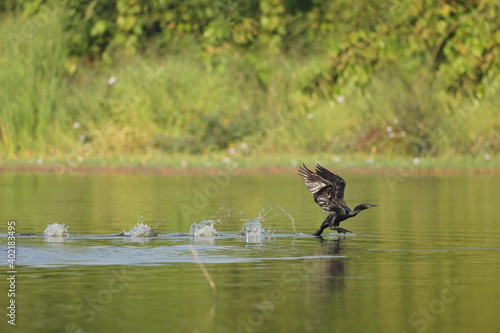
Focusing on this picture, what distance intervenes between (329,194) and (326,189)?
61mm

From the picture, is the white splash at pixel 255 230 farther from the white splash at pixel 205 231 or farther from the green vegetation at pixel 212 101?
the green vegetation at pixel 212 101

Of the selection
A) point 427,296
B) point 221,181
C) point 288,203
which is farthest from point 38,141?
point 427,296

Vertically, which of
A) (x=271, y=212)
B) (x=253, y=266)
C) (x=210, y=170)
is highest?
(x=210, y=170)

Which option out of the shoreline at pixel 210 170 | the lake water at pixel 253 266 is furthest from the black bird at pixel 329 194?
the shoreline at pixel 210 170

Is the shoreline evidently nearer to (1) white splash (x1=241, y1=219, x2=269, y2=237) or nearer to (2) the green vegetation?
(2) the green vegetation

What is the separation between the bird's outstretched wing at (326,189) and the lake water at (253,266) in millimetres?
368

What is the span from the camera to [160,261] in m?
10.6

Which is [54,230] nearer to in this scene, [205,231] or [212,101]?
[205,231]

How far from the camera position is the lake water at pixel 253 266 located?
752 centimetres

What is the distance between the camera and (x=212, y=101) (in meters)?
29.4

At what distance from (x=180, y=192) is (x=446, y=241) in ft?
25.7

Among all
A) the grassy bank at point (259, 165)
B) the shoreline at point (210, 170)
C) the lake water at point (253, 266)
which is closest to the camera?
the lake water at point (253, 266)

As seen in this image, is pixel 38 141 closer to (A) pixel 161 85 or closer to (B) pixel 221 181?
(A) pixel 161 85

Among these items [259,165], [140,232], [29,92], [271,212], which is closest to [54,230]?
[140,232]
